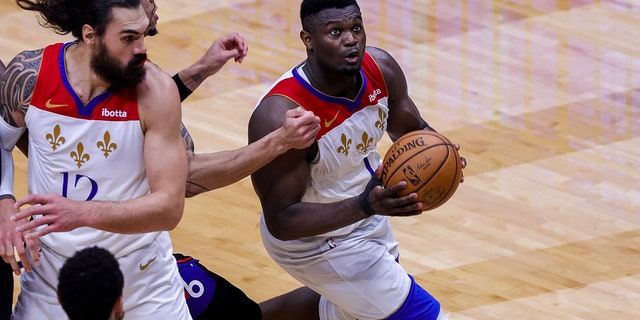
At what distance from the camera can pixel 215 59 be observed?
559 cm

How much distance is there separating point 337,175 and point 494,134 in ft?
10.5

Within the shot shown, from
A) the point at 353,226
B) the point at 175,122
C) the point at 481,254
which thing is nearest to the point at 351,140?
the point at 353,226

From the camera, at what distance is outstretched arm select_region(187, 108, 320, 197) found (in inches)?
193

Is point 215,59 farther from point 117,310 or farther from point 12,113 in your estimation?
point 117,310

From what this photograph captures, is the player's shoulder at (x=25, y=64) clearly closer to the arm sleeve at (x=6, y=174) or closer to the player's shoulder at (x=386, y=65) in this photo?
the arm sleeve at (x=6, y=174)

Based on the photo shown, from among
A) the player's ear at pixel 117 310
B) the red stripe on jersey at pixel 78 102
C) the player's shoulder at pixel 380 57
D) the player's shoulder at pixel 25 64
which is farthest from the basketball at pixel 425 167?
the player's ear at pixel 117 310

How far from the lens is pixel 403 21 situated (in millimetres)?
10039

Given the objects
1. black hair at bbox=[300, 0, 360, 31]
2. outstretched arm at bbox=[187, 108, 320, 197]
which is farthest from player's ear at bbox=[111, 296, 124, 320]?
black hair at bbox=[300, 0, 360, 31]

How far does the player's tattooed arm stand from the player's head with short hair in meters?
1.08

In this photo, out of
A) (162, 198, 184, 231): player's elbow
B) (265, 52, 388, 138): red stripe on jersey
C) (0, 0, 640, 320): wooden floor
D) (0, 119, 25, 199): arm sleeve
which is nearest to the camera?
(162, 198, 184, 231): player's elbow

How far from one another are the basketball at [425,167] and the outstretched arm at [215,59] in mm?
808

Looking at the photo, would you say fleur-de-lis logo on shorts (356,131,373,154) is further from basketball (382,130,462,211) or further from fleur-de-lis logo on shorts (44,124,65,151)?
fleur-de-lis logo on shorts (44,124,65,151)

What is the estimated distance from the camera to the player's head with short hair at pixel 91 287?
12.2 feet

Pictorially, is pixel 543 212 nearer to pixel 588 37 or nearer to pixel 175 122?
pixel 588 37
